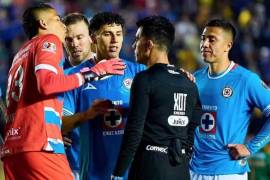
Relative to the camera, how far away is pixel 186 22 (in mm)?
18734

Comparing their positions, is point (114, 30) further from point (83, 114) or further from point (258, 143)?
point (258, 143)

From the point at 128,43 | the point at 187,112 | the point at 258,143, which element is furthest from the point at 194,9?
the point at 187,112

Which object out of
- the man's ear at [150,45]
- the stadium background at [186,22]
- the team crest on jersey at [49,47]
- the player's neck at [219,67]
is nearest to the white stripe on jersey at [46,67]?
the team crest on jersey at [49,47]

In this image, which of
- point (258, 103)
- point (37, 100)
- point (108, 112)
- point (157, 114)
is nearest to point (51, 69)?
point (37, 100)

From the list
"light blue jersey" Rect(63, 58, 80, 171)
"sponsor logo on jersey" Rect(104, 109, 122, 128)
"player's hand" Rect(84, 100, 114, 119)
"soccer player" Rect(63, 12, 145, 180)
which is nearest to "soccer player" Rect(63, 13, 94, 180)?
"light blue jersey" Rect(63, 58, 80, 171)

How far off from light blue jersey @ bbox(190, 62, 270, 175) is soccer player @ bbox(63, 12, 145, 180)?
3.10 ft

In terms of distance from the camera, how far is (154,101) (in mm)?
6578

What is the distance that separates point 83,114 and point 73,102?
533mm

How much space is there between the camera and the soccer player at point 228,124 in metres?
8.07

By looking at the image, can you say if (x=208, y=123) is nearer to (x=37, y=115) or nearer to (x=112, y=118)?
(x=112, y=118)

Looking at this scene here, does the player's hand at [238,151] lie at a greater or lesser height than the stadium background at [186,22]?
lesser

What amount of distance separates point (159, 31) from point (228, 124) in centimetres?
165

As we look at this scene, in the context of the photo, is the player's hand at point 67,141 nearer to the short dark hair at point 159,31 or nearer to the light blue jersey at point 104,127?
the light blue jersey at point 104,127

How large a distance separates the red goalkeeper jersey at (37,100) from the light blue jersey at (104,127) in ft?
2.36
